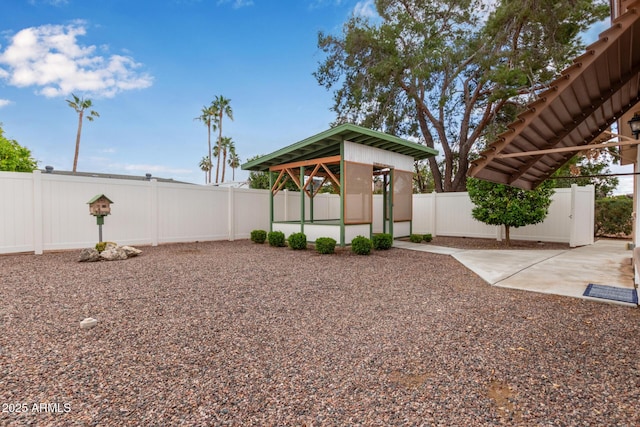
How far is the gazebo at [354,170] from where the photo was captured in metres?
8.16

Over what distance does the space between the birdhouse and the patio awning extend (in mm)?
8497

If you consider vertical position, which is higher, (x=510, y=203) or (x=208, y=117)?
(x=208, y=117)

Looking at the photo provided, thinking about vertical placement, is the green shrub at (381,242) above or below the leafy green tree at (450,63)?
below

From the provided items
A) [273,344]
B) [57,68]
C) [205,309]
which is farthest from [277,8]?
[273,344]

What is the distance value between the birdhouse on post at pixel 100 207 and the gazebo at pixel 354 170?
14.9 ft

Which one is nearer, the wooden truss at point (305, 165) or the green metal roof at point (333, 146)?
the green metal roof at point (333, 146)

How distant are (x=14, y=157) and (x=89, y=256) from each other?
15963 mm

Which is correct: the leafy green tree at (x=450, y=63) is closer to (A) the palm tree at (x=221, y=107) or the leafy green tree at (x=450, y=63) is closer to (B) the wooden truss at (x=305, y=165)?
(B) the wooden truss at (x=305, y=165)

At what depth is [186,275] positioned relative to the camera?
210 inches

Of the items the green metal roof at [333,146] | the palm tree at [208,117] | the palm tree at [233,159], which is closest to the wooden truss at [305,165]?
the green metal roof at [333,146]

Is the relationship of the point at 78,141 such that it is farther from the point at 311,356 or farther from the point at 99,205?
the point at 311,356

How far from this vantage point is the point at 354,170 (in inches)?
331

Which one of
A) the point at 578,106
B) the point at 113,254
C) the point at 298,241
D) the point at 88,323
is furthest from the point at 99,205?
the point at 578,106

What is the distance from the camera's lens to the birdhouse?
7492 millimetres
